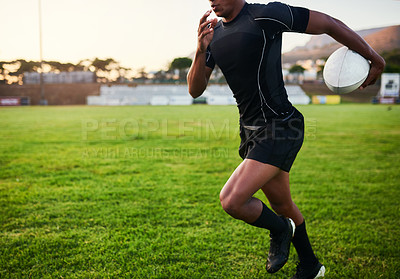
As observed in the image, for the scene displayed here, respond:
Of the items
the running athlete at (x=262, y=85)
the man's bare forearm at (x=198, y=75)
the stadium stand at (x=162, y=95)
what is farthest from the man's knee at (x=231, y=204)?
the stadium stand at (x=162, y=95)

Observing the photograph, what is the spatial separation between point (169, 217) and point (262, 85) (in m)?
2.43

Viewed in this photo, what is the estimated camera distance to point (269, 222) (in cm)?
247

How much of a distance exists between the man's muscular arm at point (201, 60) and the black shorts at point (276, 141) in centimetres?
61

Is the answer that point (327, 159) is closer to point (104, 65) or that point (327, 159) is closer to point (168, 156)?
point (168, 156)

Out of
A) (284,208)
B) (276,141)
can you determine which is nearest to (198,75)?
(276,141)

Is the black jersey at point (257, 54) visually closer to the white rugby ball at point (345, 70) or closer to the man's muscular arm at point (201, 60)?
the man's muscular arm at point (201, 60)

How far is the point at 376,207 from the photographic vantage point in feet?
14.7

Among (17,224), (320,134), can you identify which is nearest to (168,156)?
(17,224)

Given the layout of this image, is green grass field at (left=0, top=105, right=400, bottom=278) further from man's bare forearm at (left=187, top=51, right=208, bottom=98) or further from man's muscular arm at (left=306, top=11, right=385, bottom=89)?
man's muscular arm at (left=306, top=11, right=385, bottom=89)

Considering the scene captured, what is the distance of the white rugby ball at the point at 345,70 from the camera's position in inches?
104

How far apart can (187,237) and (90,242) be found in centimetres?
110

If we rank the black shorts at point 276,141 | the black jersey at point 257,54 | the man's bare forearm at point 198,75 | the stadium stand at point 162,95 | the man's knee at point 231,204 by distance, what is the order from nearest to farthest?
1. the black jersey at point 257,54
2. the man's knee at point 231,204
3. the black shorts at point 276,141
4. the man's bare forearm at point 198,75
5. the stadium stand at point 162,95

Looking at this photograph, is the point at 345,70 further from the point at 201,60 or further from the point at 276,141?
the point at 201,60

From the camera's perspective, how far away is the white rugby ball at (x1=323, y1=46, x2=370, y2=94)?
104 inches
